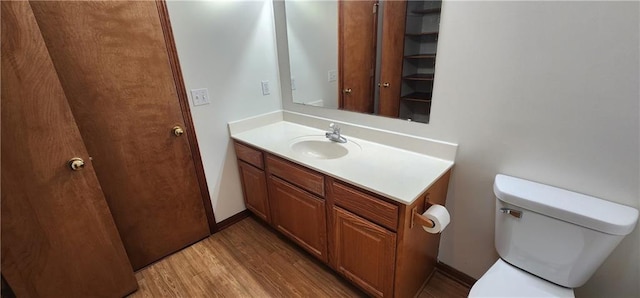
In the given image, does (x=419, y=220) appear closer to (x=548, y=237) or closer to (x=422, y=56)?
(x=548, y=237)

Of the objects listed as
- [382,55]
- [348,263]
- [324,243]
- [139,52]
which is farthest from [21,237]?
[382,55]

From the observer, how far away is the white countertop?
1.20 m

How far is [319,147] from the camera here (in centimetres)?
192

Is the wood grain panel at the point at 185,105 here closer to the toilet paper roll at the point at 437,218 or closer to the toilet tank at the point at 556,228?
the toilet paper roll at the point at 437,218

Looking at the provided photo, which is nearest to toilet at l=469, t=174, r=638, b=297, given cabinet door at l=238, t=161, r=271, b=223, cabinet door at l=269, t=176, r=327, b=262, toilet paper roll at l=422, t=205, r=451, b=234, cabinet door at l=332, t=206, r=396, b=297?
toilet paper roll at l=422, t=205, r=451, b=234

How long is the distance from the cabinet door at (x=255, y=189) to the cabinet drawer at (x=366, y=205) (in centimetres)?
71

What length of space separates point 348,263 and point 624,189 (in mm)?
1230

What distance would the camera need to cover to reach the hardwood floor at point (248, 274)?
5.29ft

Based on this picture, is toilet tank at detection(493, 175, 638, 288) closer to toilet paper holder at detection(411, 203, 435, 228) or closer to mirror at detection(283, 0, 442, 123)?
toilet paper holder at detection(411, 203, 435, 228)

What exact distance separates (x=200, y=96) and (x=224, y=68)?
268 millimetres

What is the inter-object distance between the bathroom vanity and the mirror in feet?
0.94

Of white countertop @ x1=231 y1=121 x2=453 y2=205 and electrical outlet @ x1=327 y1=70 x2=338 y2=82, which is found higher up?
electrical outlet @ x1=327 y1=70 x2=338 y2=82

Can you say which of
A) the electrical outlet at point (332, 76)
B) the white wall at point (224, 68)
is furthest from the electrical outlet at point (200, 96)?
the electrical outlet at point (332, 76)

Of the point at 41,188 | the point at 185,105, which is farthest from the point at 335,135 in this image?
the point at 41,188
